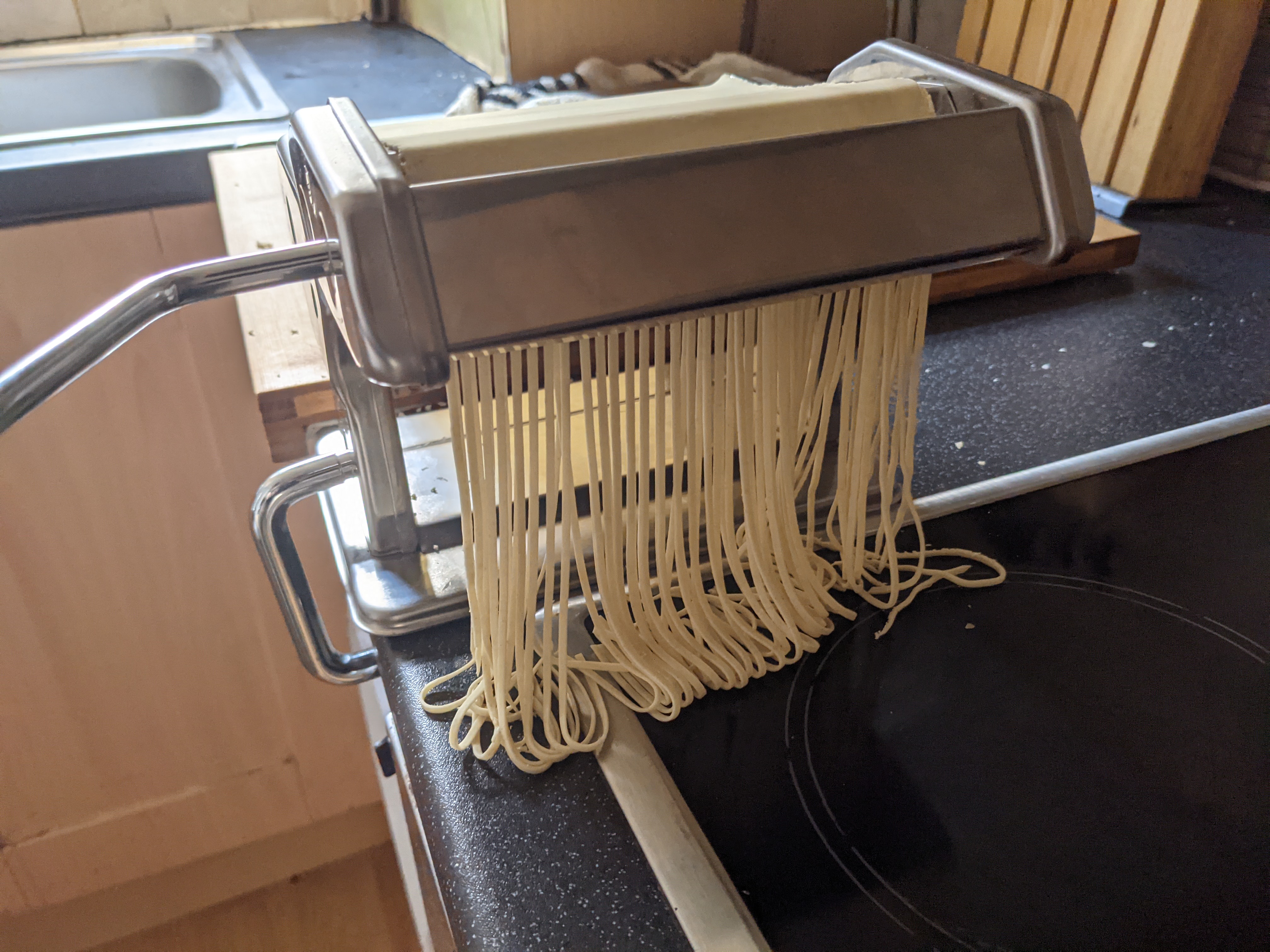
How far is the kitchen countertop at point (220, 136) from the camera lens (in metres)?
0.74

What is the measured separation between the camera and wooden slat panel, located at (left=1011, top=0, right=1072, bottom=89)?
941mm

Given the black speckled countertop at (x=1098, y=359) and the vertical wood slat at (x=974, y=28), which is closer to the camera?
the black speckled countertop at (x=1098, y=359)

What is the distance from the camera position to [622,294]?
33 centimetres

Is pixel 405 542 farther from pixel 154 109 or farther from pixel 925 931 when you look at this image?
pixel 154 109

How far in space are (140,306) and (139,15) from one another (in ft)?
3.93

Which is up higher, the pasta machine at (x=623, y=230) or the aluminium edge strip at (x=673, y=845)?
the pasta machine at (x=623, y=230)

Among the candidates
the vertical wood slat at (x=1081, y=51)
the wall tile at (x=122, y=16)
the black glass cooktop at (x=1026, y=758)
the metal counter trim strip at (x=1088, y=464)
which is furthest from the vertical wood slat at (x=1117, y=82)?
the wall tile at (x=122, y=16)

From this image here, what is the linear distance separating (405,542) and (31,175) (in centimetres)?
49

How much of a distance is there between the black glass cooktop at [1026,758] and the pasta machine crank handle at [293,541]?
0.19 meters

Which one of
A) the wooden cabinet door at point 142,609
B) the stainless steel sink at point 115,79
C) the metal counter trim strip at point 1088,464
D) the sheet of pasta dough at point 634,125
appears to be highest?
the sheet of pasta dough at point 634,125

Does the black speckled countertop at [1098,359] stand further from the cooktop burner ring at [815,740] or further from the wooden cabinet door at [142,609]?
the wooden cabinet door at [142,609]

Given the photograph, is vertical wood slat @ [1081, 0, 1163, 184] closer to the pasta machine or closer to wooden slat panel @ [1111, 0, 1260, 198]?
wooden slat panel @ [1111, 0, 1260, 198]

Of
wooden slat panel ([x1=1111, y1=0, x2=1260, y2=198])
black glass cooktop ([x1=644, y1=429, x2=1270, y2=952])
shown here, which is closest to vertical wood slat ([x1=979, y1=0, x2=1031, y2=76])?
wooden slat panel ([x1=1111, y1=0, x2=1260, y2=198])

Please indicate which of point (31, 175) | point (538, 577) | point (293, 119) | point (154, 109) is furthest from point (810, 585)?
point (154, 109)
